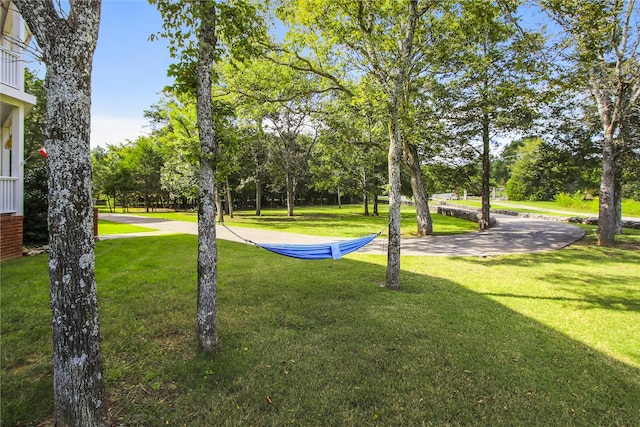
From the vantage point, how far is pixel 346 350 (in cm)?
327

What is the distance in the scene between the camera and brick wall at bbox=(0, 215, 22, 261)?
6.25 metres

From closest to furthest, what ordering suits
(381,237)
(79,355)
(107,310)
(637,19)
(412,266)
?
1. (79,355)
2. (107,310)
3. (412,266)
4. (637,19)
5. (381,237)

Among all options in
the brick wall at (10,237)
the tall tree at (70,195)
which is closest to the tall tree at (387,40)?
the tall tree at (70,195)

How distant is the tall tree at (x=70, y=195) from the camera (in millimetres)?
1787

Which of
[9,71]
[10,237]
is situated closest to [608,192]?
[10,237]

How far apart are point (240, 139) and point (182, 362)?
2240mm

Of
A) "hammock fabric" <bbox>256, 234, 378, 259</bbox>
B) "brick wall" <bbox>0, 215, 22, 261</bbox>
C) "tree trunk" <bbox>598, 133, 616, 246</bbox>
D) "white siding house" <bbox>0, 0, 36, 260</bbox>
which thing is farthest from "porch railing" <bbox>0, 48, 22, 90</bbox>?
"tree trunk" <bbox>598, 133, 616, 246</bbox>

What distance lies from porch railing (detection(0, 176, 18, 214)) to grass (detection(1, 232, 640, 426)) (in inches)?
50.2

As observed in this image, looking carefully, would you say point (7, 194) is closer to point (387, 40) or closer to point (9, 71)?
point (9, 71)

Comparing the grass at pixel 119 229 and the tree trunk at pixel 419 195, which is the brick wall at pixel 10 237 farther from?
the tree trunk at pixel 419 195

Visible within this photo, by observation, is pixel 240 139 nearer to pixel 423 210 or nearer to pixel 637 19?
pixel 423 210

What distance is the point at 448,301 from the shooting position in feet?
16.2

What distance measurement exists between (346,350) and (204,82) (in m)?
3.01

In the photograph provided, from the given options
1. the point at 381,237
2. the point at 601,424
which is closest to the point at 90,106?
the point at 601,424
